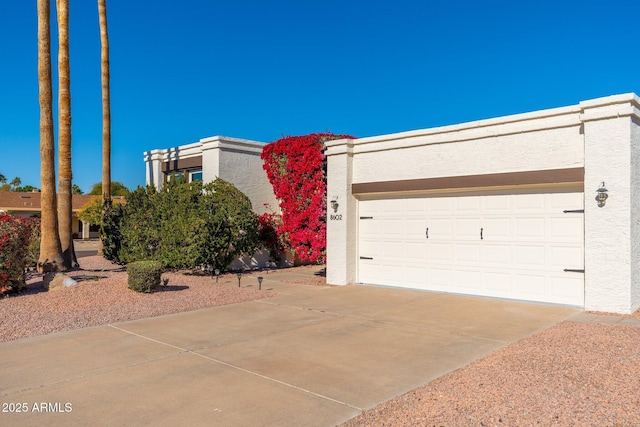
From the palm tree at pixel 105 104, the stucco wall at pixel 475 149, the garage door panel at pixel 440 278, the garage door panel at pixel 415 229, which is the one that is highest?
the palm tree at pixel 105 104

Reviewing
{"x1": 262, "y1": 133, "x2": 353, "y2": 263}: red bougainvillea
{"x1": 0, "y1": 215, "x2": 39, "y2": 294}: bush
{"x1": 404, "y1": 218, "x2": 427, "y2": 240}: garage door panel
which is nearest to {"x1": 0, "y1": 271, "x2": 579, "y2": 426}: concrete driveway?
{"x1": 404, "y1": 218, "x2": 427, "y2": 240}: garage door panel

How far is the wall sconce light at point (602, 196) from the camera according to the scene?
816 cm

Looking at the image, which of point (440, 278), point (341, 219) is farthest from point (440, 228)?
point (341, 219)

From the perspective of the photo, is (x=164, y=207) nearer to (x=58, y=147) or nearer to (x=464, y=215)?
(x=58, y=147)

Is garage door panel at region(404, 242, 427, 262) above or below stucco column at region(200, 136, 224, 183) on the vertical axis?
below

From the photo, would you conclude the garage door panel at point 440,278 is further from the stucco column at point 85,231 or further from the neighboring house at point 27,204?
the stucco column at point 85,231

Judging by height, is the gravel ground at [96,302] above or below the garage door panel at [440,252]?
below

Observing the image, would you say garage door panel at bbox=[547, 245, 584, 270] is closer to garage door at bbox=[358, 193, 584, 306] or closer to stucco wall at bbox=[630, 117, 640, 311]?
garage door at bbox=[358, 193, 584, 306]

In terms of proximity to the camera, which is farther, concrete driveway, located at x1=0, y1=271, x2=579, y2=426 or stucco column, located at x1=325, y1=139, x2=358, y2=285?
stucco column, located at x1=325, y1=139, x2=358, y2=285

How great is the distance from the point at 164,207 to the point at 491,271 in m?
8.84

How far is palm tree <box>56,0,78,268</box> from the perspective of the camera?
14.1 meters

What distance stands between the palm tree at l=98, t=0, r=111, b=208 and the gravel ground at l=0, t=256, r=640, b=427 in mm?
10092

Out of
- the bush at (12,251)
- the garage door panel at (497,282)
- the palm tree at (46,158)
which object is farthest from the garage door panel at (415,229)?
the palm tree at (46,158)

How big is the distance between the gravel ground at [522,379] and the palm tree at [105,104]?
1009 cm
